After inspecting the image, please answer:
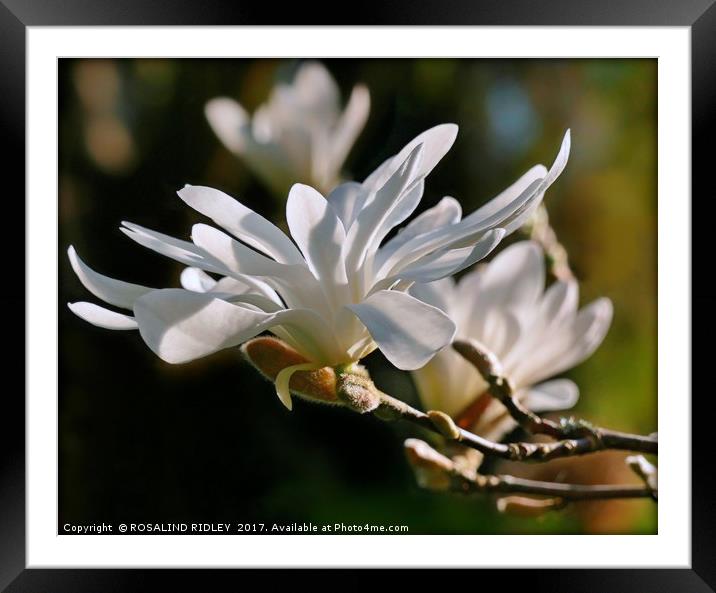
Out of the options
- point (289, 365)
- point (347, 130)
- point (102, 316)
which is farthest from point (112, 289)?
point (347, 130)

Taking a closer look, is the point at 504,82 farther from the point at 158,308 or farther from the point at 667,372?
the point at 158,308

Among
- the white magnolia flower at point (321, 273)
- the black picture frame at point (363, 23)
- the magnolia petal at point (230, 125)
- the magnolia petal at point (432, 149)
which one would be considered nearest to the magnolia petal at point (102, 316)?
the white magnolia flower at point (321, 273)

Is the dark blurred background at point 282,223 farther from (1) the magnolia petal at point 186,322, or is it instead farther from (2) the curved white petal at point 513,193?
(1) the magnolia petal at point 186,322

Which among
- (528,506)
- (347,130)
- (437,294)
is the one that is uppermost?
(347,130)

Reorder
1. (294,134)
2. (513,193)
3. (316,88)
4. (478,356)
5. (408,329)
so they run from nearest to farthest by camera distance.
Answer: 1. (408,329)
2. (513,193)
3. (478,356)
4. (316,88)
5. (294,134)

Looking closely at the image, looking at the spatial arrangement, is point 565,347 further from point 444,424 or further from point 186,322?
point 186,322

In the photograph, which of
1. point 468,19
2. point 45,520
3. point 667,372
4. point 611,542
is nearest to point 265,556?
point 45,520
